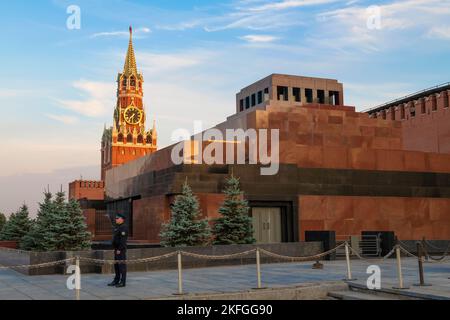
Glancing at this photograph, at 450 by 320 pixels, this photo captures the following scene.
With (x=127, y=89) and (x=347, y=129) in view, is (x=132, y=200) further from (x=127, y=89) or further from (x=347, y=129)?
(x=127, y=89)

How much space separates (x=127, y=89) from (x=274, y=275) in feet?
472

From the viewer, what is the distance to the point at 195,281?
1505cm

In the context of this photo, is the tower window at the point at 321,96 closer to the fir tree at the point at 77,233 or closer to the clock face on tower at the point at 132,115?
the fir tree at the point at 77,233

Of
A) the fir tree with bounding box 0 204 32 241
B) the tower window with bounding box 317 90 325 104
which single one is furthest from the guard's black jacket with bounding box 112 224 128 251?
the tower window with bounding box 317 90 325 104

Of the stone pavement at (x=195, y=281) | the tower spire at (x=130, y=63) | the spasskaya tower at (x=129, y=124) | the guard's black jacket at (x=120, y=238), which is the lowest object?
the stone pavement at (x=195, y=281)

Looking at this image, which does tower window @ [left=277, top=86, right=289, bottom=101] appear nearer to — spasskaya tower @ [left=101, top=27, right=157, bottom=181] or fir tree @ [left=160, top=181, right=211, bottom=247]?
fir tree @ [left=160, top=181, right=211, bottom=247]

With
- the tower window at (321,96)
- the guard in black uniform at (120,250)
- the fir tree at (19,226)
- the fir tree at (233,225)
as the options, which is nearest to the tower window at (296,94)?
the tower window at (321,96)

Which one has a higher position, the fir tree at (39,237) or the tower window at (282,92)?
the tower window at (282,92)

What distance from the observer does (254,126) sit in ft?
104

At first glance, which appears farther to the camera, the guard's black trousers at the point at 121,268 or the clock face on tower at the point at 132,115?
the clock face on tower at the point at 132,115

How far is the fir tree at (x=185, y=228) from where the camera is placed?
826 inches

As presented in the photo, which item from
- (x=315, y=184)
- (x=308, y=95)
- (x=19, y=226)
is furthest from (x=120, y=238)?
(x=308, y=95)

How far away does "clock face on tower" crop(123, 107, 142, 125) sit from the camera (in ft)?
511
